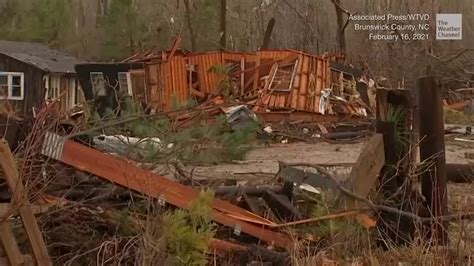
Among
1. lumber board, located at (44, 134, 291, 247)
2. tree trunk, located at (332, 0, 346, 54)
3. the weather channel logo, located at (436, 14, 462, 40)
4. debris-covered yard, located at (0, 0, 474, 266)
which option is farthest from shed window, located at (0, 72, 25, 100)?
lumber board, located at (44, 134, 291, 247)

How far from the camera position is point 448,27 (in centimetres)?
3756

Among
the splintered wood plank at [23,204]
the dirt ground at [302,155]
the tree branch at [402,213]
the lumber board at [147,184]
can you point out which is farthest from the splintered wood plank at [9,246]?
the dirt ground at [302,155]

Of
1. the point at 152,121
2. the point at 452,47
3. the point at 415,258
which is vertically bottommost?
the point at 415,258

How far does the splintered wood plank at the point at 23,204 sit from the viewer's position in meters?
4.97

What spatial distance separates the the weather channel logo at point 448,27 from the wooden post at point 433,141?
100 feet

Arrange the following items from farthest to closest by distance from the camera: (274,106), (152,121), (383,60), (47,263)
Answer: (383,60) < (274,106) < (152,121) < (47,263)

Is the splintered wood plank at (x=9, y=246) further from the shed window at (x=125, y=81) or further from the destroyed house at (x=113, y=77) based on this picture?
the shed window at (x=125, y=81)

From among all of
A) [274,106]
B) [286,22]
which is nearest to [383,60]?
[286,22]

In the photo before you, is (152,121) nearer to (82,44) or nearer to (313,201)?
(313,201)

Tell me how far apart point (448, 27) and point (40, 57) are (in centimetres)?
1921

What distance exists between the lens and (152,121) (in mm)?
8383

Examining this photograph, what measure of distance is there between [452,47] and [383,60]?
4382 mm

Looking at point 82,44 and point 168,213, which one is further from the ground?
point 82,44

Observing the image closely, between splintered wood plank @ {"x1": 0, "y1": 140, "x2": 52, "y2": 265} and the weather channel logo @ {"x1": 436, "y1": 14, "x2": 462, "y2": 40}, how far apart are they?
32.6 meters
